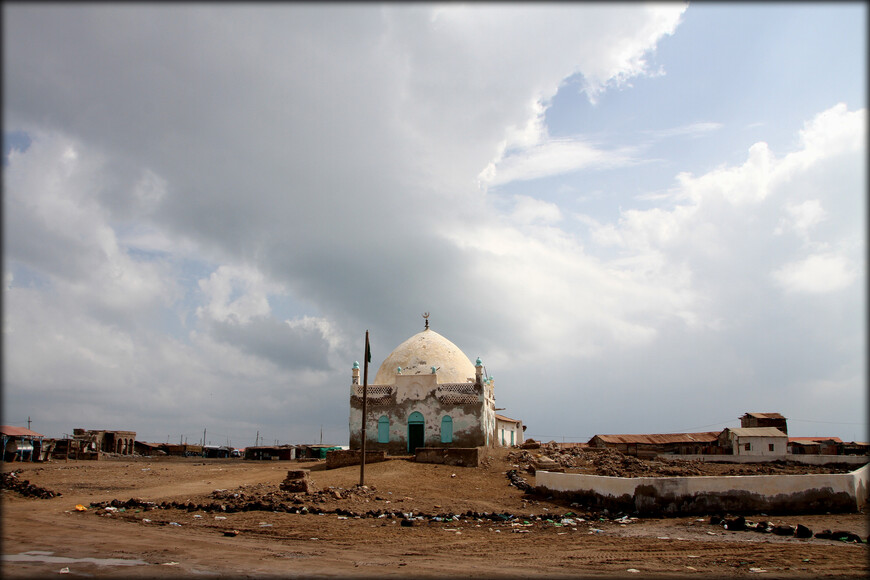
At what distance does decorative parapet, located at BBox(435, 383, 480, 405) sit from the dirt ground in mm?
11004

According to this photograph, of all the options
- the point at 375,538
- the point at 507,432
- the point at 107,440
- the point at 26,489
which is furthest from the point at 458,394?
the point at 107,440

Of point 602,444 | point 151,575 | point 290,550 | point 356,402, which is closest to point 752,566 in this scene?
point 290,550

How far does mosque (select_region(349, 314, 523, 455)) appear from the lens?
31766 millimetres

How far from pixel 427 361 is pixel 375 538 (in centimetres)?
2210

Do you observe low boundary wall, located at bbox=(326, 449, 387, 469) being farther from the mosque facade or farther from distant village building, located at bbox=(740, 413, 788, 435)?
distant village building, located at bbox=(740, 413, 788, 435)

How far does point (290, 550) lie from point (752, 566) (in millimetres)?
8157

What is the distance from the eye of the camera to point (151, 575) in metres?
8.65

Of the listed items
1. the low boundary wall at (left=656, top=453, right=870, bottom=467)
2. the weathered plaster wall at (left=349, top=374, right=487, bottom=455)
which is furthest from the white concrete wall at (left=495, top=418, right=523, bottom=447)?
the low boundary wall at (left=656, top=453, right=870, bottom=467)

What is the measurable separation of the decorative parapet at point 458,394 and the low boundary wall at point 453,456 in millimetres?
4628

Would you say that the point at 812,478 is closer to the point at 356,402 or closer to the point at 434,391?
the point at 434,391

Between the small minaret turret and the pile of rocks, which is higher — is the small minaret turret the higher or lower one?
the higher one

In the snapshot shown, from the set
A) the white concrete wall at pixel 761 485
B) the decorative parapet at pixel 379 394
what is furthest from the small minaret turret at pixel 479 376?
the white concrete wall at pixel 761 485

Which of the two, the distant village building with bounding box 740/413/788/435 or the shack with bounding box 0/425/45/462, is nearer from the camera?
the shack with bounding box 0/425/45/462

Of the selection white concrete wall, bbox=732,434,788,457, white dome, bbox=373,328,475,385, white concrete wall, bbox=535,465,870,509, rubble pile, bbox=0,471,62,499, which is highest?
white dome, bbox=373,328,475,385
